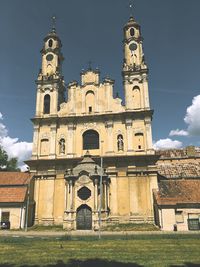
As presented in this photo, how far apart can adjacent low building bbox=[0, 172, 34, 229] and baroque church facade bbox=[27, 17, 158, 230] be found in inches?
73.3

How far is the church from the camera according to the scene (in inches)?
1260

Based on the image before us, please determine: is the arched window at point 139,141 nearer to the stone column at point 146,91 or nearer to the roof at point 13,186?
the stone column at point 146,91

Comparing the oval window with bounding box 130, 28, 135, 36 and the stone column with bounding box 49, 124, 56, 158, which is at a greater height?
the oval window with bounding box 130, 28, 135, 36

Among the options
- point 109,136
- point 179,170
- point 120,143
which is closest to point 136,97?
point 109,136

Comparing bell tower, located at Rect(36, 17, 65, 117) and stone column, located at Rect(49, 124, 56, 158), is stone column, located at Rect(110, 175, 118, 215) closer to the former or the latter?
stone column, located at Rect(49, 124, 56, 158)

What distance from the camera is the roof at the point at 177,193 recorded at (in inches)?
1190

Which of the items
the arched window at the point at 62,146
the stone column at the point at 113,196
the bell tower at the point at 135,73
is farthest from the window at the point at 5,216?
the bell tower at the point at 135,73

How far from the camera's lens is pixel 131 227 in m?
30.4

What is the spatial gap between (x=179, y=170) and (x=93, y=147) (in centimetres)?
1706

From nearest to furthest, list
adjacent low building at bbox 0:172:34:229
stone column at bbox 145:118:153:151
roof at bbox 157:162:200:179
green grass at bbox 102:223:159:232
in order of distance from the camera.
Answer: green grass at bbox 102:223:159:232, adjacent low building at bbox 0:172:34:229, stone column at bbox 145:118:153:151, roof at bbox 157:162:200:179

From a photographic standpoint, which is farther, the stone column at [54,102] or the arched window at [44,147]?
the stone column at [54,102]

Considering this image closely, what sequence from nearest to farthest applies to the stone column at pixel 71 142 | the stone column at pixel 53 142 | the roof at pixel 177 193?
1. the roof at pixel 177 193
2. the stone column at pixel 71 142
3. the stone column at pixel 53 142

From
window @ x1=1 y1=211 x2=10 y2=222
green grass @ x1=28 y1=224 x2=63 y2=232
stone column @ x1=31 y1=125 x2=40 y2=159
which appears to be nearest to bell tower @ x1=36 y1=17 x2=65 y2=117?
stone column @ x1=31 y1=125 x2=40 y2=159

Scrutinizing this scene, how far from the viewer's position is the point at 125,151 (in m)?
35.6
